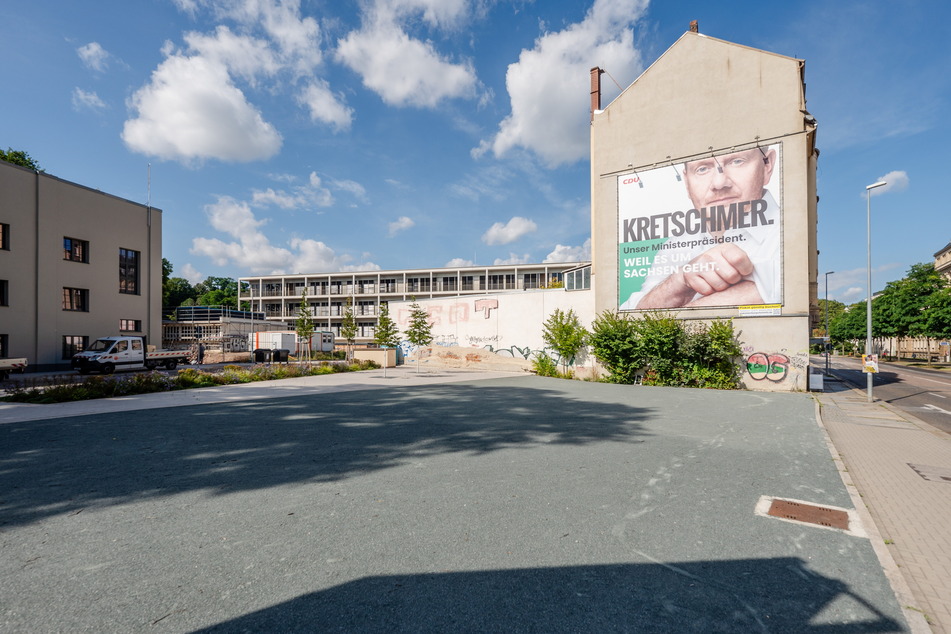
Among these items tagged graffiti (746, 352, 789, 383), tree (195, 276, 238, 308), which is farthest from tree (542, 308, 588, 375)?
tree (195, 276, 238, 308)

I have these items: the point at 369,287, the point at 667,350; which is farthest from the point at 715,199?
the point at 369,287

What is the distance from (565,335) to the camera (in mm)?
24219

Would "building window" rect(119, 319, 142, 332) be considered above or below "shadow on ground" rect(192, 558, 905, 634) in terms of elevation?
above

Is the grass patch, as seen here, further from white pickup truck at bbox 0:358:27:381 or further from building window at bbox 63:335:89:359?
building window at bbox 63:335:89:359

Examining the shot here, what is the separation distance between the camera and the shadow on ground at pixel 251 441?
549 centimetres

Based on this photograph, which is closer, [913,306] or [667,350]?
[667,350]

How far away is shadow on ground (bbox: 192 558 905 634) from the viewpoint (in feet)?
9.32

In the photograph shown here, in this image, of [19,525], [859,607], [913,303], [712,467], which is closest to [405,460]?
[19,525]

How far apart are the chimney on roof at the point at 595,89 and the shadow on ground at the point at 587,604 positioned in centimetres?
2516

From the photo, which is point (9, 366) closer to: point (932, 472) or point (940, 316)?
point (932, 472)

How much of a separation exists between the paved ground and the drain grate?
7.1 inches

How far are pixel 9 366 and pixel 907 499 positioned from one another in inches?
1221

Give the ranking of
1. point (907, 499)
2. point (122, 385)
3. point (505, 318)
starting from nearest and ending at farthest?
1. point (907, 499)
2. point (122, 385)
3. point (505, 318)

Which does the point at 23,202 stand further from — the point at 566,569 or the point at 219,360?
the point at 566,569
